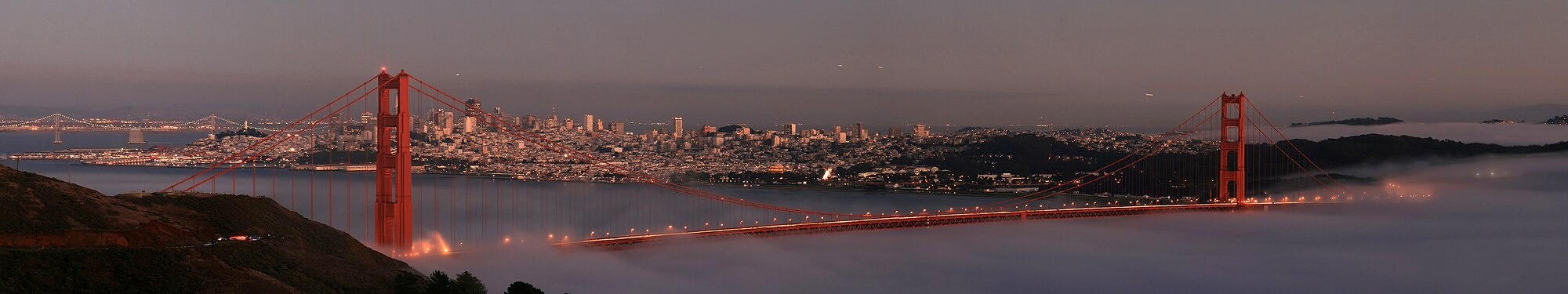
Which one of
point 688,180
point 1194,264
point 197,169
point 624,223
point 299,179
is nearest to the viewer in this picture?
point 1194,264

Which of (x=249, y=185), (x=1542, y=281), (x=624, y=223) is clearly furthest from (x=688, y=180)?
(x=1542, y=281)

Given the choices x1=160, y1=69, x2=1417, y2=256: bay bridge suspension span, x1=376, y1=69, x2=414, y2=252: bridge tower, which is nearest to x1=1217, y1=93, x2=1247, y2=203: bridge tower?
x1=160, y1=69, x2=1417, y2=256: bay bridge suspension span

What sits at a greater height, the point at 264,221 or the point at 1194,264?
the point at 264,221

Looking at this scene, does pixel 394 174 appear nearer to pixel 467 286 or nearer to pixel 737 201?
pixel 467 286

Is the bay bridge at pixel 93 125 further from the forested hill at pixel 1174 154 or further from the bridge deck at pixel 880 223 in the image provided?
the forested hill at pixel 1174 154

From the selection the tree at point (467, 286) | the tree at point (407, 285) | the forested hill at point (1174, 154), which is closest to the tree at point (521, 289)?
the tree at point (467, 286)

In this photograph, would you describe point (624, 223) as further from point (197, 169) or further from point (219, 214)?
point (219, 214)

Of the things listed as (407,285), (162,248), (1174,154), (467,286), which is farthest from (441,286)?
(1174,154)
